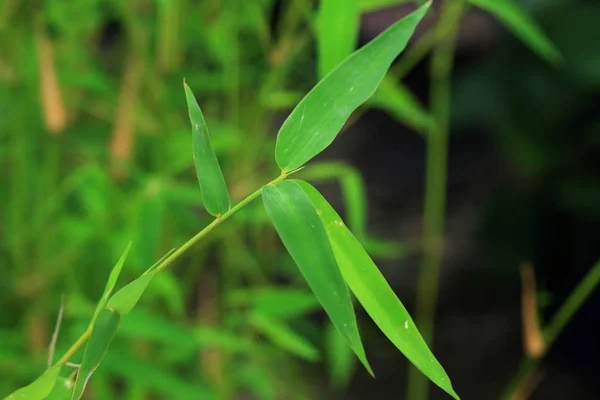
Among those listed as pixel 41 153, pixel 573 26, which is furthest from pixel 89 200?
pixel 573 26

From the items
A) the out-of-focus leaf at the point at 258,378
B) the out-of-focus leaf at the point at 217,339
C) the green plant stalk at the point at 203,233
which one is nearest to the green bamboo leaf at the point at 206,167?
the green plant stalk at the point at 203,233

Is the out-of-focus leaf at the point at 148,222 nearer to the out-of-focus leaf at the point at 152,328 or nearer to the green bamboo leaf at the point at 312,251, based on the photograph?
the out-of-focus leaf at the point at 152,328

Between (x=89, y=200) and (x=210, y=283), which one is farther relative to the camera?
(x=210, y=283)

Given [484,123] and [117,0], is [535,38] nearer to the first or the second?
[117,0]

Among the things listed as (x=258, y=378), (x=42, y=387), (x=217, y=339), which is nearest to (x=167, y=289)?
(x=217, y=339)

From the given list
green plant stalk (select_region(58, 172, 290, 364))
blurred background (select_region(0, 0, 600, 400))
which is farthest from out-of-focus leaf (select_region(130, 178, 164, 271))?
green plant stalk (select_region(58, 172, 290, 364))

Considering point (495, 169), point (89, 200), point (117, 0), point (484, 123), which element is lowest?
point (495, 169)
